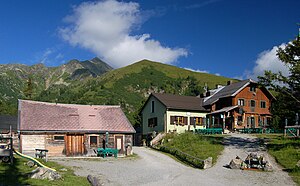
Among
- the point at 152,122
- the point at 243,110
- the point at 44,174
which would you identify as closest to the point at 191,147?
the point at 44,174

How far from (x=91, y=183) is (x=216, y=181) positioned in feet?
25.2

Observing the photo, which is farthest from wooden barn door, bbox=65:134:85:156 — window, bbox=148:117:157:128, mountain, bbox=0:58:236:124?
mountain, bbox=0:58:236:124

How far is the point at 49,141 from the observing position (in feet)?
108

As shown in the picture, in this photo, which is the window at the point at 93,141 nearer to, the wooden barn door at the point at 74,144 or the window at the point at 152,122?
the wooden barn door at the point at 74,144

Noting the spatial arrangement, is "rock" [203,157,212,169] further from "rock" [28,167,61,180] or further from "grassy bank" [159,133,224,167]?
"rock" [28,167,61,180]

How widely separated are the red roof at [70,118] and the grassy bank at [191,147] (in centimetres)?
517

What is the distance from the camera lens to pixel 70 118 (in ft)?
116

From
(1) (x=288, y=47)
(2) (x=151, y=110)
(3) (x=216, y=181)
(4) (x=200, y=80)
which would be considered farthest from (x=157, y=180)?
(4) (x=200, y=80)

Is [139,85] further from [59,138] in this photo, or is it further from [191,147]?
[191,147]

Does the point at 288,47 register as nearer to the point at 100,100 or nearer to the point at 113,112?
the point at 113,112

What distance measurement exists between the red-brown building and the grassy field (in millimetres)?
15697

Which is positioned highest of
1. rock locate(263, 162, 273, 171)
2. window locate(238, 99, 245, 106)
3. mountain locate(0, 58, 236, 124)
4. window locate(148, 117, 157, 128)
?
mountain locate(0, 58, 236, 124)

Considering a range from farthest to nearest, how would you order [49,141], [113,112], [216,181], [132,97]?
[132,97], [113,112], [49,141], [216,181]

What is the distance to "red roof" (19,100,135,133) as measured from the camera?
109ft
